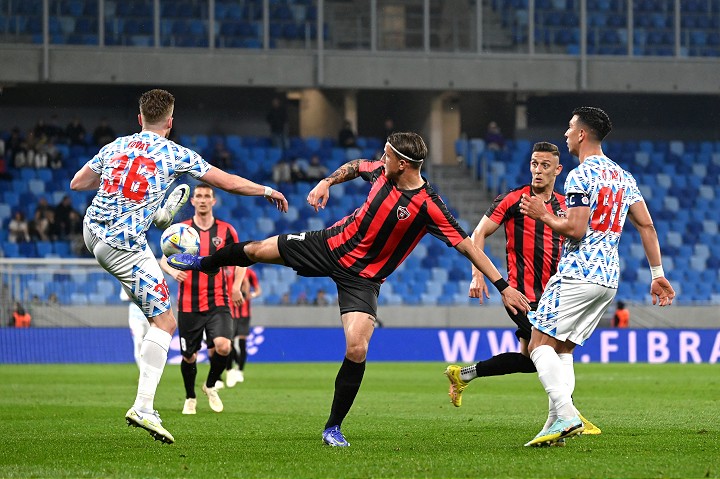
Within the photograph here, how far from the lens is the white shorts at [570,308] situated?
8.04 meters

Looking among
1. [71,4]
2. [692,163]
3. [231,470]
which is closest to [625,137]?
[692,163]

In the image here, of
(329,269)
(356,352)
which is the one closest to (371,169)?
(329,269)

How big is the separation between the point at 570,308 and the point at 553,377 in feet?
1.52

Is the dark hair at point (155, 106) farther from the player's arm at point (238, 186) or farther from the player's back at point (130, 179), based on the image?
the player's arm at point (238, 186)

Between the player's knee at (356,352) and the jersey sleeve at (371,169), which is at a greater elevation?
the jersey sleeve at (371,169)

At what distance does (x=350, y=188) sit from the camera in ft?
107

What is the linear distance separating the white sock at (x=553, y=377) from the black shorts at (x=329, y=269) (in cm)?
120

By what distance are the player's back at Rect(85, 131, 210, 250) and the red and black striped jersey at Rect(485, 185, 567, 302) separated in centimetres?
276

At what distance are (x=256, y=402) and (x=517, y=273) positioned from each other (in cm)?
465

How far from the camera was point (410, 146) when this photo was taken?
8320 millimetres

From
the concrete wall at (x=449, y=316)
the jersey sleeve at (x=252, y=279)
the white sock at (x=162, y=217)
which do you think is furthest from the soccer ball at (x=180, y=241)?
the concrete wall at (x=449, y=316)

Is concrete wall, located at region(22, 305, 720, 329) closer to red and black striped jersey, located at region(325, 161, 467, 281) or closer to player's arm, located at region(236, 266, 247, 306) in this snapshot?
player's arm, located at region(236, 266, 247, 306)

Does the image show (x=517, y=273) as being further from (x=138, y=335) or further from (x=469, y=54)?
(x=469, y=54)

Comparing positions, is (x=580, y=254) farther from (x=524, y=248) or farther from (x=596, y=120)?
(x=524, y=248)
